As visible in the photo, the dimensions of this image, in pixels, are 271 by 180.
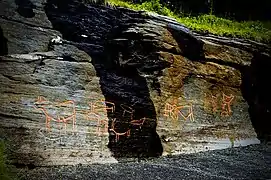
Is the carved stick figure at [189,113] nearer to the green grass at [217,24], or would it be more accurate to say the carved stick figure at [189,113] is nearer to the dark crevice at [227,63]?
the dark crevice at [227,63]

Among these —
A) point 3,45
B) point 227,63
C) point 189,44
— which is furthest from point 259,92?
point 3,45

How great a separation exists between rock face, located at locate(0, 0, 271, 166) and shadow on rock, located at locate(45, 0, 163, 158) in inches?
1.1

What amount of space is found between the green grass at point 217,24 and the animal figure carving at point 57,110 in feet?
13.7

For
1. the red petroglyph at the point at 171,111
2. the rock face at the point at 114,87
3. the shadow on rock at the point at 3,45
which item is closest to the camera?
the rock face at the point at 114,87

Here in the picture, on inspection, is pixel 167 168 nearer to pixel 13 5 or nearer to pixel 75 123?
pixel 75 123

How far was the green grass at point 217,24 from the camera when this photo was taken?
12273mm

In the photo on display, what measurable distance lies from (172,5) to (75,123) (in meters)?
7.63

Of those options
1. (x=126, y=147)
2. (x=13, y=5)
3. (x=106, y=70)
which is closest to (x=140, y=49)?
(x=106, y=70)

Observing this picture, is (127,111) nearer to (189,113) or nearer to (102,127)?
(102,127)

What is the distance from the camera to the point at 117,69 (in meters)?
9.86

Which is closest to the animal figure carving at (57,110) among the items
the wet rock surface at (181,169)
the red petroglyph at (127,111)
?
the wet rock surface at (181,169)

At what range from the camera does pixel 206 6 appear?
1524 centimetres

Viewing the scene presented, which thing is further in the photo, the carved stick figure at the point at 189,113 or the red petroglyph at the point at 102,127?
the carved stick figure at the point at 189,113

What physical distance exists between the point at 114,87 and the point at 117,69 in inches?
24.6
